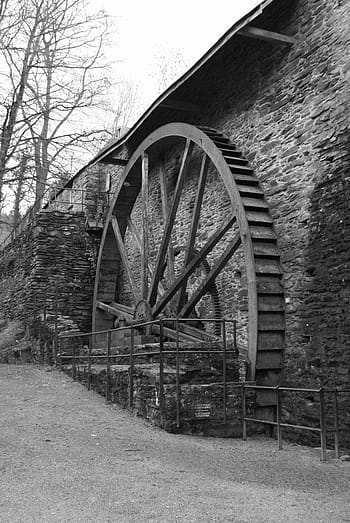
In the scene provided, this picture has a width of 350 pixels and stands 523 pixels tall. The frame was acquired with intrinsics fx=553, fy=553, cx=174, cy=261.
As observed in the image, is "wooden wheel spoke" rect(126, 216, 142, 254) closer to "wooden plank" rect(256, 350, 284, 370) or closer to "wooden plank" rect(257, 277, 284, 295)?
"wooden plank" rect(257, 277, 284, 295)

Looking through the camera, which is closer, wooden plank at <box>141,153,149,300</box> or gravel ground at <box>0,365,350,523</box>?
gravel ground at <box>0,365,350,523</box>

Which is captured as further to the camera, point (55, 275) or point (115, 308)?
point (55, 275)

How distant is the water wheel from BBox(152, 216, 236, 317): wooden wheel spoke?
17 mm

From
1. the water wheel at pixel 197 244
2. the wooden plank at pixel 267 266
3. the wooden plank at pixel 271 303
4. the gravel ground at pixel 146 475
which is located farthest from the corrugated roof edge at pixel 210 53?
the gravel ground at pixel 146 475

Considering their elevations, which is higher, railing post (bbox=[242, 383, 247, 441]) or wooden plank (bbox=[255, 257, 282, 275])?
wooden plank (bbox=[255, 257, 282, 275])

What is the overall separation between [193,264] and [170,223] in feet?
4.43

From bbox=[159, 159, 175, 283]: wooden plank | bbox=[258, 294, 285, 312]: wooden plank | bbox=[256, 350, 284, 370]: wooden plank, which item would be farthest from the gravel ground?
bbox=[159, 159, 175, 283]: wooden plank

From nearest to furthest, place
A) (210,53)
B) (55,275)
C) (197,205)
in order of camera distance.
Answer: (210,53), (197,205), (55,275)

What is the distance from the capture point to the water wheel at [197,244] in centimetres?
702

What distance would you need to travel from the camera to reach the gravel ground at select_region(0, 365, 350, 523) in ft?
11.6

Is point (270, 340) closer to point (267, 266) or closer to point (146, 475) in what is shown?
point (267, 266)

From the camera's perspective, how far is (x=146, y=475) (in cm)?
439

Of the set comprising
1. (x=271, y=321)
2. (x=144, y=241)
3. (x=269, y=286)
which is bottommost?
(x=271, y=321)

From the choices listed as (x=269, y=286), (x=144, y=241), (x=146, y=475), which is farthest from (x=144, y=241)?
(x=146, y=475)
